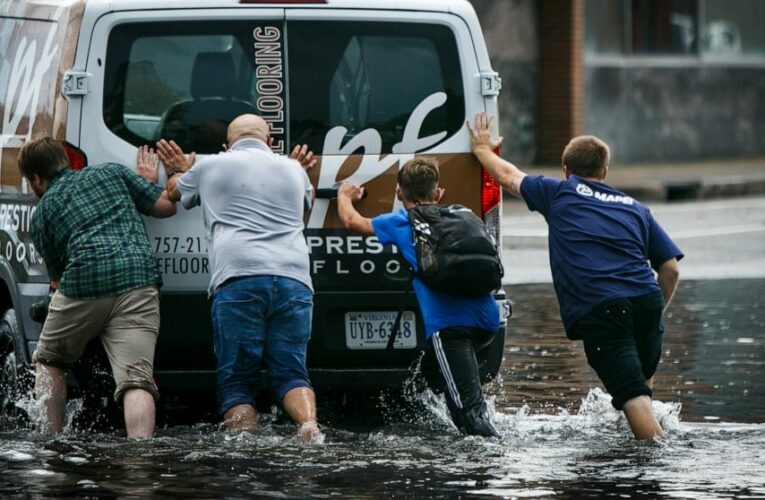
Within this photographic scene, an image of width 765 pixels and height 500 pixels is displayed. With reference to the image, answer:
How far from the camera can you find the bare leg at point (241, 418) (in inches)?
310

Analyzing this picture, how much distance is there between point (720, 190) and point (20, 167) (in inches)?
805

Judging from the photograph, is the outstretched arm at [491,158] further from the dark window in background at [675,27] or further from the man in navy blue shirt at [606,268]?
the dark window in background at [675,27]

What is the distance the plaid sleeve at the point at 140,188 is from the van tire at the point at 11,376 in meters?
1.04

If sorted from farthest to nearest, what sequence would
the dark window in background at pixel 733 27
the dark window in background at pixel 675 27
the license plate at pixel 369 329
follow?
the dark window in background at pixel 733 27, the dark window in background at pixel 675 27, the license plate at pixel 369 329

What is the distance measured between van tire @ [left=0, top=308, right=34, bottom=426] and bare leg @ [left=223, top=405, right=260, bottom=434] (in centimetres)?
111

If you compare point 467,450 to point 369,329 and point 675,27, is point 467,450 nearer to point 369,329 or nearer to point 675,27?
point 369,329

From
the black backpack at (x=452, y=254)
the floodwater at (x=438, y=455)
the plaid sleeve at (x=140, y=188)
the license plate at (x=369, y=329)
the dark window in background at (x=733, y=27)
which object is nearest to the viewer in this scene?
the floodwater at (x=438, y=455)

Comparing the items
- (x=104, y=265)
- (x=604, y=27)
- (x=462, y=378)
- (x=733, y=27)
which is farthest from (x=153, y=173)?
(x=733, y=27)

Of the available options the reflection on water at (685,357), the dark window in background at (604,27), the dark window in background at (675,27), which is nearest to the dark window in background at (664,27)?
the dark window in background at (675,27)

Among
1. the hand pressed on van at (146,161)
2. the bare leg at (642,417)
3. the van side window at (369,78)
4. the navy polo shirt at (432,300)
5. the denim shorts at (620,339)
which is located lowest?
the bare leg at (642,417)

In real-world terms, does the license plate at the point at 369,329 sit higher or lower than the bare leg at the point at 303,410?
higher

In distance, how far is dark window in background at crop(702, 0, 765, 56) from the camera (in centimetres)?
3281

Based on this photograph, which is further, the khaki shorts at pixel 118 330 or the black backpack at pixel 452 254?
the khaki shorts at pixel 118 330

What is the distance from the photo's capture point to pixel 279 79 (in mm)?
8148
